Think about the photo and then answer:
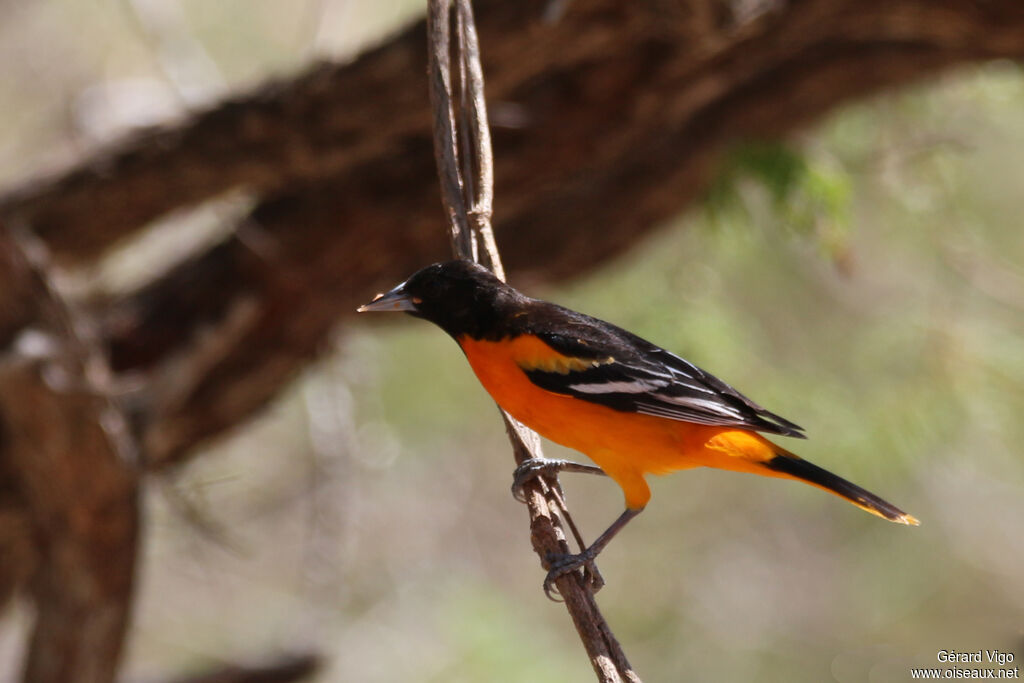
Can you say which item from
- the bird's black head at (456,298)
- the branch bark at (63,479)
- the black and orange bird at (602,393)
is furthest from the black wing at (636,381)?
the branch bark at (63,479)

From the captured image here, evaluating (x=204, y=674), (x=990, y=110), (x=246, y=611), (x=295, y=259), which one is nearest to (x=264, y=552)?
(x=246, y=611)

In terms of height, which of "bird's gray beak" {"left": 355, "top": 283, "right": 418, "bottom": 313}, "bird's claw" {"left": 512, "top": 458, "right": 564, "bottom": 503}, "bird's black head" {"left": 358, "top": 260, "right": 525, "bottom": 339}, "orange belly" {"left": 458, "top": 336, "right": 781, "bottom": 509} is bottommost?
"bird's claw" {"left": 512, "top": 458, "right": 564, "bottom": 503}

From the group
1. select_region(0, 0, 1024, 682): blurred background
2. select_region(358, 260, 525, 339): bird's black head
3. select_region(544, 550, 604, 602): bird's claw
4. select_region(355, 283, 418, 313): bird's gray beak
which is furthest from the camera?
select_region(0, 0, 1024, 682): blurred background

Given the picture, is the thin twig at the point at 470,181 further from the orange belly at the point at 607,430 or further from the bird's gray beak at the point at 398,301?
the bird's gray beak at the point at 398,301

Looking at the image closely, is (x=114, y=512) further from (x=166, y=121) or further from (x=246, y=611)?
(x=246, y=611)

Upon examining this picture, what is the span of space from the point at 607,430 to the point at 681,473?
786cm

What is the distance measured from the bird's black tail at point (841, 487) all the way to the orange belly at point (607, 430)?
0.06m

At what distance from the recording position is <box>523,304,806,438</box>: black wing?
2.83 m

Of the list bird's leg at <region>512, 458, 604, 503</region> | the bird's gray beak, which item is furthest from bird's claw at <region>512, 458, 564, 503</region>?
the bird's gray beak

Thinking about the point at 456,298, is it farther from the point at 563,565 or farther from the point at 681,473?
the point at 681,473

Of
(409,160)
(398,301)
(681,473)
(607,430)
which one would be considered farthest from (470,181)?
(681,473)

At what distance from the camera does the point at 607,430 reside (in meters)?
2.88

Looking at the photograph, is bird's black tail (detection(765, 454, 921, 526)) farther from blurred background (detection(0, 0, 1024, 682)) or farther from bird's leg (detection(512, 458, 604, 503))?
blurred background (detection(0, 0, 1024, 682))

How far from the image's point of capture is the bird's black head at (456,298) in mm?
2898
